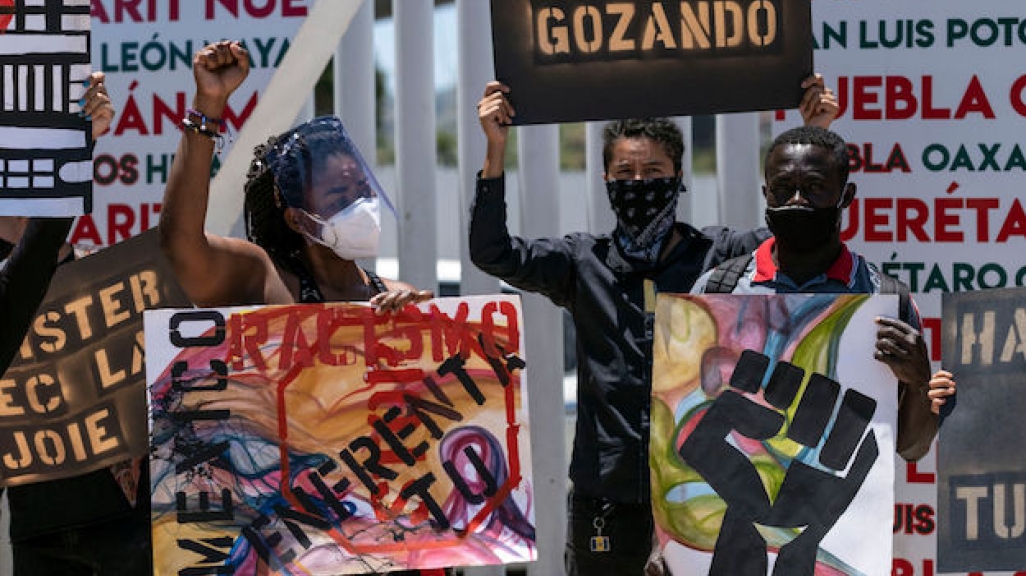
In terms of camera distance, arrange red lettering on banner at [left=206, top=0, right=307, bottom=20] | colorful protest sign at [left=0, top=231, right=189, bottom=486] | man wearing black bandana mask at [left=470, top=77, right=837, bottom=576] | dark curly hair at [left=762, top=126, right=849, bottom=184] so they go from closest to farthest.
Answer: dark curly hair at [left=762, top=126, right=849, bottom=184], colorful protest sign at [left=0, top=231, right=189, bottom=486], man wearing black bandana mask at [left=470, top=77, right=837, bottom=576], red lettering on banner at [left=206, top=0, right=307, bottom=20]

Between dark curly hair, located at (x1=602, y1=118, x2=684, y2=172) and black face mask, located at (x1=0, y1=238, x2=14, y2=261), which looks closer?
black face mask, located at (x1=0, y1=238, x2=14, y2=261)

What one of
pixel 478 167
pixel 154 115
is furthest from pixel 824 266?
pixel 154 115

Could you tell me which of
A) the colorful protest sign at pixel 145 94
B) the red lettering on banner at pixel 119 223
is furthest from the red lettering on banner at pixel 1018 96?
the red lettering on banner at pixel 119 223

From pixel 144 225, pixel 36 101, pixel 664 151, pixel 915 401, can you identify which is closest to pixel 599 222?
pixel 664 151

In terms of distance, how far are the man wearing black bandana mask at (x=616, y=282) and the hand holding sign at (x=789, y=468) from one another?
0.57 metres

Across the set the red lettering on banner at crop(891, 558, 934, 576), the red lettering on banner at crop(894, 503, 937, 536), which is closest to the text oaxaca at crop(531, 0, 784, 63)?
the red lettering on banner at crop(894, 503, 937, 536)

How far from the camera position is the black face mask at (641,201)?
14.7 feet

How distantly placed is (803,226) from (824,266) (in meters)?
0.15

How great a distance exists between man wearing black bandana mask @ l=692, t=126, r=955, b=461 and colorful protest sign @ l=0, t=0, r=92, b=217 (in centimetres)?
154

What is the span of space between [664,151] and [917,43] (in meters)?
1.33

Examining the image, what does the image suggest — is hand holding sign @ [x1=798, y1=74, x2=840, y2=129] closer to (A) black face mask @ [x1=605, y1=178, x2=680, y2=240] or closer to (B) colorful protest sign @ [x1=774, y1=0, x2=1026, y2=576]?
(A) black face mask @ [x1=605, y1=178, x2=680, y2=240]

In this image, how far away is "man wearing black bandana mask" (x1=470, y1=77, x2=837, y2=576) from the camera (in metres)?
4.41

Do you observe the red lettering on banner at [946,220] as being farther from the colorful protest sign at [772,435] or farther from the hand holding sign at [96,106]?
the hand holding sign at [96,106]

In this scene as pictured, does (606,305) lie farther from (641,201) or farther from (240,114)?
(240,114)
